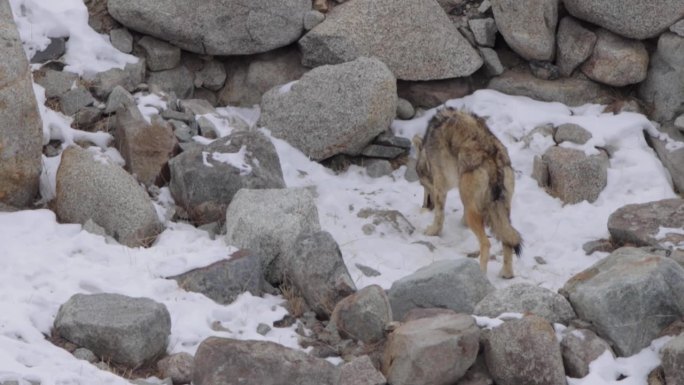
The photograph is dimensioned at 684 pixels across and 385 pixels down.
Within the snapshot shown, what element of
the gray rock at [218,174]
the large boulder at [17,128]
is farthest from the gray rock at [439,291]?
the large boulder at [17,128]

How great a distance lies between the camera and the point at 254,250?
410 inches

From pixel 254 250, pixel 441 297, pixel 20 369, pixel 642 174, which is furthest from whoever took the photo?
pixel 642 174

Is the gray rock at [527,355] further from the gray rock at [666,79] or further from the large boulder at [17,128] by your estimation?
the gray rock at [666,79]

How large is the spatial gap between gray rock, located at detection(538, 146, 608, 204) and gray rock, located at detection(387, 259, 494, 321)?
3.32 metres

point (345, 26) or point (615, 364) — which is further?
point (345, 26)

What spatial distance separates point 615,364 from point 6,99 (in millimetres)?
6279

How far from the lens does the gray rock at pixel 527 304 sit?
9.23 meters

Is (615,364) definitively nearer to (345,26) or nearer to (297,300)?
(297,300)

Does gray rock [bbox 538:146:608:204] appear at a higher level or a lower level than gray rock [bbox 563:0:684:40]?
lower

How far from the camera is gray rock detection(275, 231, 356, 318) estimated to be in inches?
385

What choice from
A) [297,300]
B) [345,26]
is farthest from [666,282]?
[345,26]

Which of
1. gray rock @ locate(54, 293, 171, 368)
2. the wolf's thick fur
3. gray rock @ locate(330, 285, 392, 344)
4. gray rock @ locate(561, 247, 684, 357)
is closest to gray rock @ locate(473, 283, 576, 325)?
gray rock @ locate(561, 247, 684, 357)

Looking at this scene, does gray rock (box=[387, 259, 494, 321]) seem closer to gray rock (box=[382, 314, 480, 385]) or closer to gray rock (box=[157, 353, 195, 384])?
gray rock (box=[382, 314, 480, 385])

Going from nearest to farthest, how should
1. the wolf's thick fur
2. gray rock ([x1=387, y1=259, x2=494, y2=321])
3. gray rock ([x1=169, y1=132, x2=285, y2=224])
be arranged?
gray rock ([x1=387, y1=259, x2=494, y2=321]), the wolf's thick fur, gray rock ([x1=169, y1=132, x2=285, y2=224])
